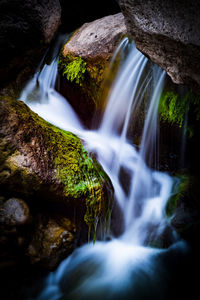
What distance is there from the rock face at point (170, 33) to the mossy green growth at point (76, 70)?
99.6 inches

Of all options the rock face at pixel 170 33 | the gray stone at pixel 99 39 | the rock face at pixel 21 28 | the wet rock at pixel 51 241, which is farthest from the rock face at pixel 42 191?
the gray stone at pixel 99 39

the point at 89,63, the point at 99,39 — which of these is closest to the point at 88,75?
the point at 89,63

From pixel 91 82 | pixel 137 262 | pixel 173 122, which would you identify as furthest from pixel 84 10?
pixel 137 262

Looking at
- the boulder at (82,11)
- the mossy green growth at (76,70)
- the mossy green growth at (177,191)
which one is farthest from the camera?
the boulder at (82,11)

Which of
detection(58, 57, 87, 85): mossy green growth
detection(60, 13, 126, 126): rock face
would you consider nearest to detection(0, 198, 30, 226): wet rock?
detection(60, 13, 126, 126): rock face

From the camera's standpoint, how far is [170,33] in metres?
2.13

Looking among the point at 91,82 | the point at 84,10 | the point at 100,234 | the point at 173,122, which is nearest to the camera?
the point at 100,234

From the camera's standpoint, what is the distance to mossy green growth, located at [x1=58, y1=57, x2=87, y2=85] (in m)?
5.01

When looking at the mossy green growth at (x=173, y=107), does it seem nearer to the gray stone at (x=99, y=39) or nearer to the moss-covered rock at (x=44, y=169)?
the gray stone at (x=99, y=39)

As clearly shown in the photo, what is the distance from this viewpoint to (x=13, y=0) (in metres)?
4.46

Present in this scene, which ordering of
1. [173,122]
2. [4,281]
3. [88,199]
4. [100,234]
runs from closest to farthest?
1. [4,281]
2. [88,199]
3. [100,234]
4. [173,122]

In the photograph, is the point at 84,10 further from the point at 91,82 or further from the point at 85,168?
the point at 85,168

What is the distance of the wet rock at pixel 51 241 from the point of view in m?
2.63

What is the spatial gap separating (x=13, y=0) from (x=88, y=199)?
4.70 m
